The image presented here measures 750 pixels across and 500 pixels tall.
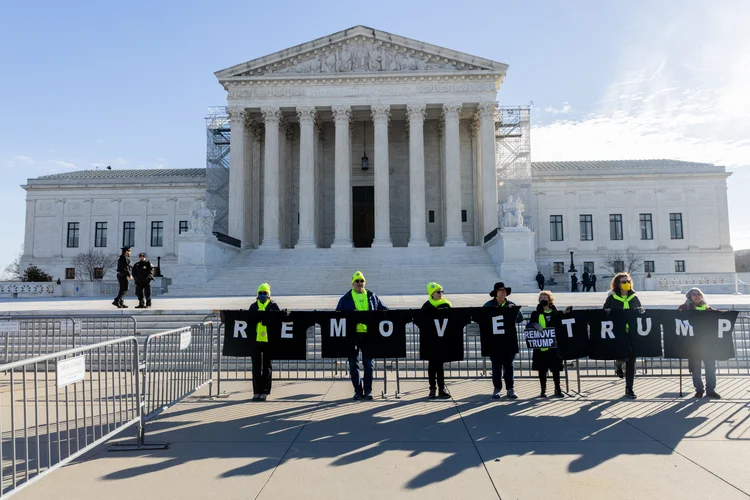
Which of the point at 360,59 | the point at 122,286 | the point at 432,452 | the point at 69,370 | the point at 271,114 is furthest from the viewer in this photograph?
the point at 360,59

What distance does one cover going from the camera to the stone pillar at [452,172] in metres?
36.9

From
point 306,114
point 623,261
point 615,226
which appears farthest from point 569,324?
point 615,226

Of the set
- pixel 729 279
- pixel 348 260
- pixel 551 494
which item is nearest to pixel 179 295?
pixel 348 260

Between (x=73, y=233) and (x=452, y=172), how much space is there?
3879cm

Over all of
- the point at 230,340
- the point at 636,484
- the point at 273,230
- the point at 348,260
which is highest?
the point at 273,230

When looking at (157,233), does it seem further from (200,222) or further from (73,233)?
(200,222)

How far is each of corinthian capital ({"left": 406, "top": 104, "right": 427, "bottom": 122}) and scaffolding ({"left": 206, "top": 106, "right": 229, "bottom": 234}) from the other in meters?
16.0

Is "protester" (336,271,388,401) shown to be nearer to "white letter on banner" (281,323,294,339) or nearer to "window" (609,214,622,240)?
"white letter on banner" (281,323,294,339)

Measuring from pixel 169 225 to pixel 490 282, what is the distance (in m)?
35.5

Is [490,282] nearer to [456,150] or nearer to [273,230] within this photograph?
[456,150]

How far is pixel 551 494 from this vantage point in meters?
4.51

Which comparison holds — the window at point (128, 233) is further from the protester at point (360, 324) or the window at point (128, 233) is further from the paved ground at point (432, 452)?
the protester at point (360, 324)

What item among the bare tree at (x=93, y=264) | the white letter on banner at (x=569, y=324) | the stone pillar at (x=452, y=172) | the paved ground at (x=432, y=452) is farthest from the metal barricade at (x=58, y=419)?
the bare tree at (x=93, y=264)

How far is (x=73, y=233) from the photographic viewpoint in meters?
52.0
